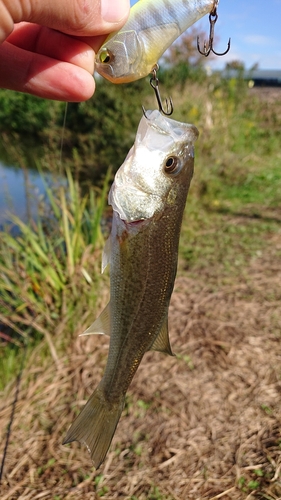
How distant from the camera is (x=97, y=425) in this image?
1644mm

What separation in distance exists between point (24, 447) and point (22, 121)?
55.3 ft

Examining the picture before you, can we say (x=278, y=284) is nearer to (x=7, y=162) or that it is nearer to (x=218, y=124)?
(x=218, y=124)

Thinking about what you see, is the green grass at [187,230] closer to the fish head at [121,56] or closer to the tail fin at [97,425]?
the tail fin at [97,425]

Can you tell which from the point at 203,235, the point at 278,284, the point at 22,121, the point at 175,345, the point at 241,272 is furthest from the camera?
the point at 22,121

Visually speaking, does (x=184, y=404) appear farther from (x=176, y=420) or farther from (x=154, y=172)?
(x=154, y=172)

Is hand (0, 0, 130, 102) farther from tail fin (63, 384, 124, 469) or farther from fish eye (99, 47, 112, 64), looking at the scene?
tail fin (63, 384, 124, 469)

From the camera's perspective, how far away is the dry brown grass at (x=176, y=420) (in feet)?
8.69

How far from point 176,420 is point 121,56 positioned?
100 inches

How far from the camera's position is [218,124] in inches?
358

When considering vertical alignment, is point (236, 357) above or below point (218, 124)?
below

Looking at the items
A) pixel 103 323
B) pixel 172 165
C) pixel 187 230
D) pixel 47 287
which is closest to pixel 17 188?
pixel 187 230

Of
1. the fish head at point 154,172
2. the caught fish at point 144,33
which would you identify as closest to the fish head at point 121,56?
the caught fish at point 144,33

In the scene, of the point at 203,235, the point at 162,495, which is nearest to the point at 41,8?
the point at 162,495

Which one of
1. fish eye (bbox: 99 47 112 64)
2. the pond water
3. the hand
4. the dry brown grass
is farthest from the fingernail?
the pond water
